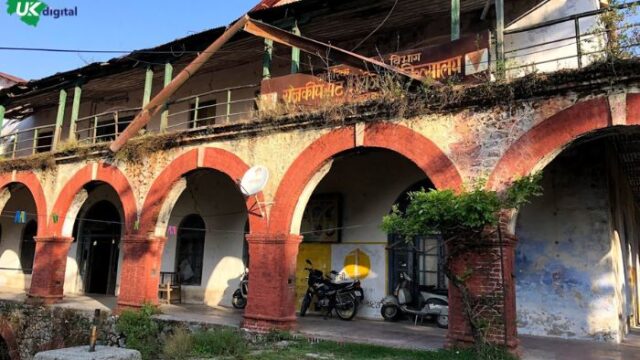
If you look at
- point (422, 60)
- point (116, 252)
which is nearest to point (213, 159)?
point (422, 60)

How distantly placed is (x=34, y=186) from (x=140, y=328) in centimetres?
688

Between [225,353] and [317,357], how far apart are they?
Answer: 5.59ft

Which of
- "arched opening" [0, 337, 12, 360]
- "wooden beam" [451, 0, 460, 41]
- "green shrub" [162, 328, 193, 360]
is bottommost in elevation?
"arched opening" [0, 337, 12, 360]

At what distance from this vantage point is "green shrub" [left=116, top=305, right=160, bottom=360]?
10.6 meters

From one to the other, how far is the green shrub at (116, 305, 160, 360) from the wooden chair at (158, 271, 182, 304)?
8.30 feet

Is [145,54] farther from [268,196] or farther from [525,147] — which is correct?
[525,147]

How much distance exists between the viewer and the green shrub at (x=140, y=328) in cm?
1059

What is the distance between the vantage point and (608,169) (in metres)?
10.1

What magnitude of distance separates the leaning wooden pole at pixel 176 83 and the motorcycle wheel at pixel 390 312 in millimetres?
6995

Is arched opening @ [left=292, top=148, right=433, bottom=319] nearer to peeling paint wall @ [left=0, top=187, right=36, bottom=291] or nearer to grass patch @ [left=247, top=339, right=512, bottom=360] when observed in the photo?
grass patch @ [left=247, top=339, right=512, bottom=360]

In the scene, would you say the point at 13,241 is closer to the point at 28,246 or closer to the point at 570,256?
the point at 28,246

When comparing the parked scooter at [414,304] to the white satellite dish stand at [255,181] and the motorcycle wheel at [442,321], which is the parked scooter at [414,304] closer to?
the motorcycle wheel at [442,321]

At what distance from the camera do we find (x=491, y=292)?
7816 millimetres

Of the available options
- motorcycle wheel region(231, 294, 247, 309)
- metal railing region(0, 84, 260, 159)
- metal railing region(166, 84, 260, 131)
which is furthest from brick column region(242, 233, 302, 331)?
metal railing region(166, 84, 260, 131)
